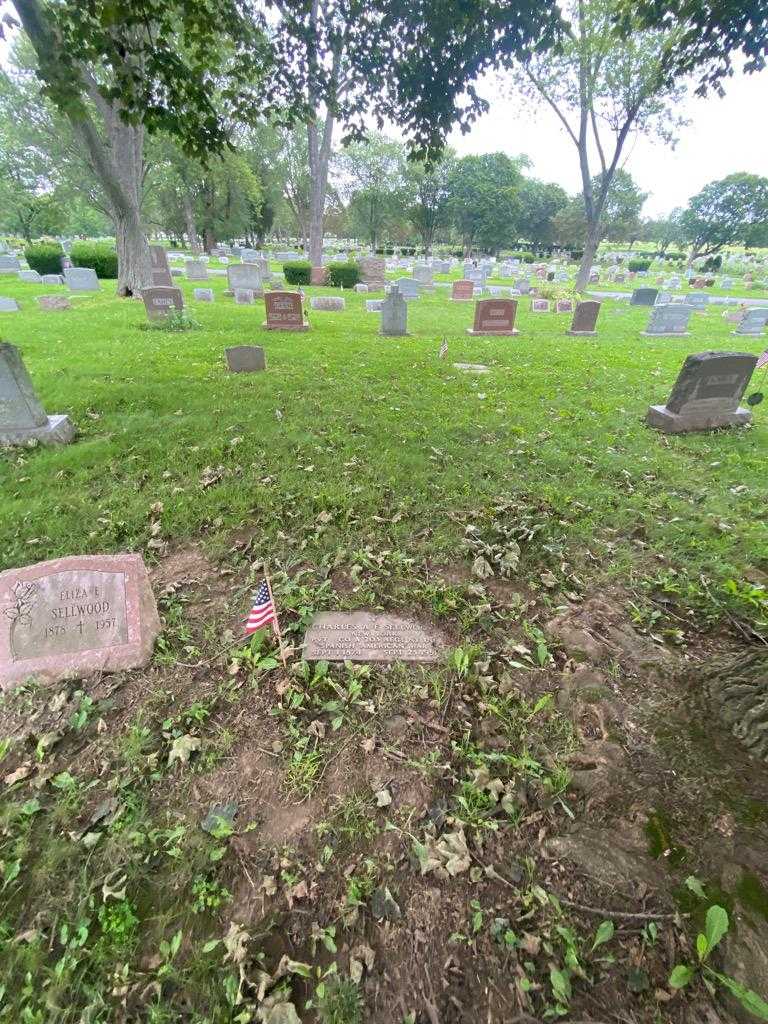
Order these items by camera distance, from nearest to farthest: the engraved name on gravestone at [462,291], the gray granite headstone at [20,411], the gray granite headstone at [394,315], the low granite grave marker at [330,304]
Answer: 1. the gray granite headstone at [20,411]
2. the gray granite headstone at [394,315]
3. the low granite grave marker at [330,304]
4. the engraved name on gravestone at [462,291]

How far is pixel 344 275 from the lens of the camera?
2530 centimetres

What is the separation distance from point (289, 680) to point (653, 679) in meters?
2.21

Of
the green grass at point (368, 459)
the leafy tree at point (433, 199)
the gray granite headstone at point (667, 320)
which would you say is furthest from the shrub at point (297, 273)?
the leafy tree at point (433, 199)

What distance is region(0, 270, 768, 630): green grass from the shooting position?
13.0ft

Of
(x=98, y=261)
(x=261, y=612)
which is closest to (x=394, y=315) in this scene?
(x=261, y=612)

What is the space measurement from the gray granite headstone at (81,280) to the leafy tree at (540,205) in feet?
225

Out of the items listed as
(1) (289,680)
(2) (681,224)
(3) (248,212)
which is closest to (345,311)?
(1) (289,680)

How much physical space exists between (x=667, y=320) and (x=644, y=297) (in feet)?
32.5

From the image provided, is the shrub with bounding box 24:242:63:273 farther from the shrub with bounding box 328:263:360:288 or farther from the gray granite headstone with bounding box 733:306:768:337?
the gray granite headstone with bounding box 733:306:768:337

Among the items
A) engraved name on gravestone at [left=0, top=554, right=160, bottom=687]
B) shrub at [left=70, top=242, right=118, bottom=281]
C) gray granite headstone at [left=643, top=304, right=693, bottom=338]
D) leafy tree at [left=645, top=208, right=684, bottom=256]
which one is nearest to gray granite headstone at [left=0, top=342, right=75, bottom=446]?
engraved name on gravestone at [left=0, top=554, right=160, bottom=687]

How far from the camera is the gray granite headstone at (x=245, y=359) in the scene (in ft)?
26.5

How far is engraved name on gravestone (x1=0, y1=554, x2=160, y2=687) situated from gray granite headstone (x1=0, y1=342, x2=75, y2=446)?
11.5 ft

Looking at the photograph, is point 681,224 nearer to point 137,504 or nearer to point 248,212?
point 248,212

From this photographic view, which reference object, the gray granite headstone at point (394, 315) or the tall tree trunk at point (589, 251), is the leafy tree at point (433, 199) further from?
the gray granite headstone at point (394, 315)
